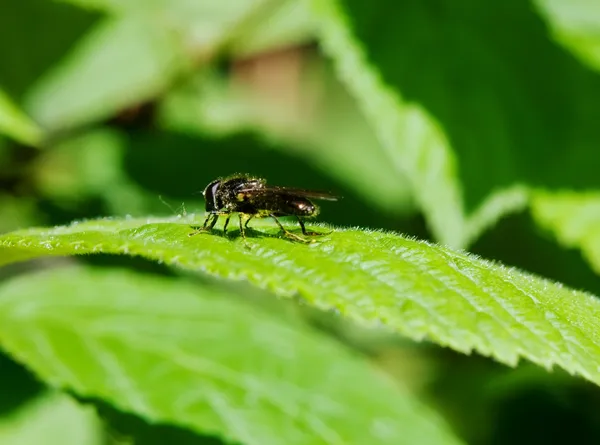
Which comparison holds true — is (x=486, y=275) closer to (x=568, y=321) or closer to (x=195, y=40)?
(x=568, y=321)

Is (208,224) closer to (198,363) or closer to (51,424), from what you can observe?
(198,363)

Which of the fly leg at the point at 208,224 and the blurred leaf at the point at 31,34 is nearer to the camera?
the fly leg at the point at 208,224

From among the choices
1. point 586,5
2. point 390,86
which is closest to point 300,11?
point 586,5

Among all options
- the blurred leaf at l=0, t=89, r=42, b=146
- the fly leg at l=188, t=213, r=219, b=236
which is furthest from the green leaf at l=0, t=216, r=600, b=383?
the blurred leaf at l=0, t=89, r=42, b=146

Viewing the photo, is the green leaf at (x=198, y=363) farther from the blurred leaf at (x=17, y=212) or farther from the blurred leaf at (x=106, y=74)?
the blurred leaf at (x=106, y=74)

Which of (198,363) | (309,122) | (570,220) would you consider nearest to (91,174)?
(198,363)

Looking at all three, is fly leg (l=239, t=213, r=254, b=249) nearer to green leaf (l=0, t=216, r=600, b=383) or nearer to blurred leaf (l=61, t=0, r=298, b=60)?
green leaf (l=0, t=216, r=600, b=383)

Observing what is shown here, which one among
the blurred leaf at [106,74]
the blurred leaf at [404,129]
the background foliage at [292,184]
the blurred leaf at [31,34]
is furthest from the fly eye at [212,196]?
the blurred leaf at [31,34]
